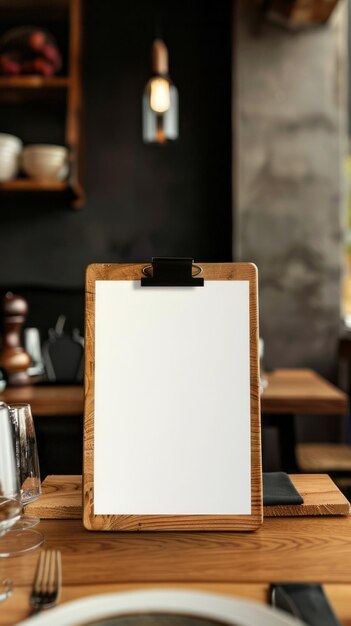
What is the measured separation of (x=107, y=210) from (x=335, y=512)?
9.00 feet

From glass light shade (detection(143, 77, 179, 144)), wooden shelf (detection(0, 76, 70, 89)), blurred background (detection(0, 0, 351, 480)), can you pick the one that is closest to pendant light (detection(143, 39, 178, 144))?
glass light shade (detection(143, 77, 179, 144))

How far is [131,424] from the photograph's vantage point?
692 millimetres

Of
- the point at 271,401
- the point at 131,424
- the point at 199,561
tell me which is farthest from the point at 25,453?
the point at 271,401

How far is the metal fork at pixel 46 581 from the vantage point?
515 mm

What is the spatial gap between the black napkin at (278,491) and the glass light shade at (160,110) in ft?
6.08

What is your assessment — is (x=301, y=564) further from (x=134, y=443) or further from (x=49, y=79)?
(x=49, y=79)

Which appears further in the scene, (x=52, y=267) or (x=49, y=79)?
(x=52, y=267)

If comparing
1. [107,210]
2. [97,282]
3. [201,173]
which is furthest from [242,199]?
[97,282]

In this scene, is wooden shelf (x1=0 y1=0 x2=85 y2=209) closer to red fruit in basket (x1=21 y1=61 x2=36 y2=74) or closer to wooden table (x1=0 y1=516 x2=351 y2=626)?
red fruit in basket (x1=21 y1=61 x2=36 y2=74)

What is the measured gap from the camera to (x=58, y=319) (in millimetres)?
3238

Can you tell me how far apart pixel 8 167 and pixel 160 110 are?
2.91 ft

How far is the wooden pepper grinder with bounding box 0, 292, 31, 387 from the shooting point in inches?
89.5

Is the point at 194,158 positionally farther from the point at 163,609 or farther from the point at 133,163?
the point at 163,609

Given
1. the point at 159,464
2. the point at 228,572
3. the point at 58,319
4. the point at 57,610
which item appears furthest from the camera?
the point at 58,319
